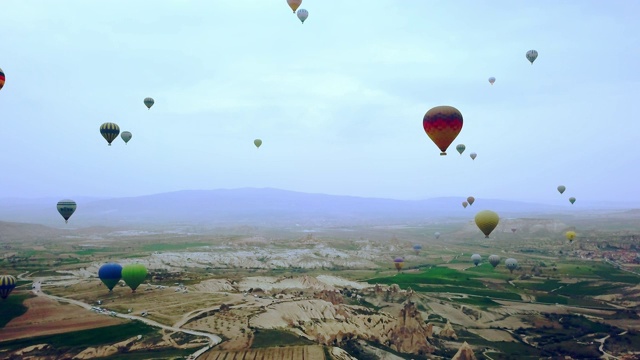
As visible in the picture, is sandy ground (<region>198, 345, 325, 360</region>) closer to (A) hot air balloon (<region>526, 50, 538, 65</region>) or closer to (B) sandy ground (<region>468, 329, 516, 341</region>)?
(B) sandy ground (<region>468, 329, 516, 341</region>)

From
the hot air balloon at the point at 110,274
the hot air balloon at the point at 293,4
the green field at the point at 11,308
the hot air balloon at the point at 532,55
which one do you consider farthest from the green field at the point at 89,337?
the hot air balloon at the point at 532,55

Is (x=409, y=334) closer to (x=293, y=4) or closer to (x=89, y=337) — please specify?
(x=89, y=337)

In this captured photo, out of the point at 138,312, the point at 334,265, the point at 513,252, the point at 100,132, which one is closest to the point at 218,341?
the point at 138,312

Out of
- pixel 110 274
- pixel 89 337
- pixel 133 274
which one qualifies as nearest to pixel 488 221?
pixel 133 274

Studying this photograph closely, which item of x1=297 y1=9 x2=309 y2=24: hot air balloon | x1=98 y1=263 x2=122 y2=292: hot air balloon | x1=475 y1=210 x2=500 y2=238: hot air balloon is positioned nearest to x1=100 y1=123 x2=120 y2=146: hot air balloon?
x1=98 y1=263 x2=122 y2=292: hot air balloon

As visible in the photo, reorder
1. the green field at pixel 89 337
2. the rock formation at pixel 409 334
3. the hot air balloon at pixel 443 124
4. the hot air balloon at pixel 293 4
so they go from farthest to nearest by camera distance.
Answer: the hot air balloon at pixel 293 4 < the rock formation at pixel 409 334 < the hot air balloon at pixel 443 124 < the green field at pixel 89 337

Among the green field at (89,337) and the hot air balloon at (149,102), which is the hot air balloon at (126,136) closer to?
the hot air balloon at (149,102)
